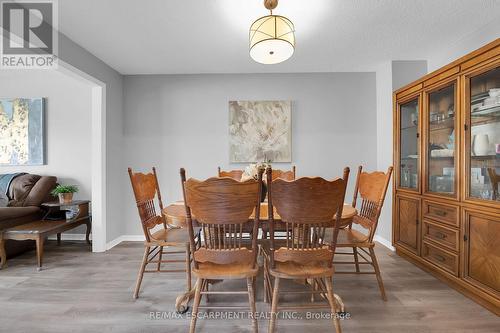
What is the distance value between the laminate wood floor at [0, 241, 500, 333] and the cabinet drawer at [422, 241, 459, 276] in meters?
0.17

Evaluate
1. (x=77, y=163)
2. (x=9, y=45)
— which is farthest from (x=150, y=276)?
(x=9, y=45)

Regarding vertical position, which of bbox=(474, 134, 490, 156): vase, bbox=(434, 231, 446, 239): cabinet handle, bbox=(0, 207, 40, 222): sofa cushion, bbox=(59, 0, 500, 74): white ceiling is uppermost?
bbox=(59, 0, 500, 74): white ceiling

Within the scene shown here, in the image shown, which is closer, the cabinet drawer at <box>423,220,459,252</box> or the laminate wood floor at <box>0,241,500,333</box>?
the laminate wood floor at <box>0,241,500,333</box>

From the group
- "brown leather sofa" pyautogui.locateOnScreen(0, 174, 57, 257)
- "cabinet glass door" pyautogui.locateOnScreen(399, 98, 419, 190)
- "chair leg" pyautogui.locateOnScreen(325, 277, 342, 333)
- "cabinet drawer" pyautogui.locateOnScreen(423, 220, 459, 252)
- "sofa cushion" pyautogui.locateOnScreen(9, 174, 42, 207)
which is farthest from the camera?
"sofa cushion" pyautogui.locateOnScreen(9, 174, 42, 207)

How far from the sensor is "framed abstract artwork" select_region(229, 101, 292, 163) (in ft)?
11.9

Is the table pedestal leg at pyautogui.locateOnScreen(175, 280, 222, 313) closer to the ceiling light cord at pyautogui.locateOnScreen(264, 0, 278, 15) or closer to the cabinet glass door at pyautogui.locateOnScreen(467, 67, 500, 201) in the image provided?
the ceiling light cord at pyautogui.locateOnScreen(264, 0, 278, 15)

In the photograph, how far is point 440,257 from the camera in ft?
7.72

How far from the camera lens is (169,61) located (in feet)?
10.6

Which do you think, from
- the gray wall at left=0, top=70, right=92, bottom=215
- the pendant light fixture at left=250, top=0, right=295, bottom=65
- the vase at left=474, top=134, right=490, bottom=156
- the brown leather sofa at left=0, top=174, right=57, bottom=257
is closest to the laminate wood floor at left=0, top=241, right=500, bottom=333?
the brown leather sofa at left=0, top=174, right=57, bottom=257

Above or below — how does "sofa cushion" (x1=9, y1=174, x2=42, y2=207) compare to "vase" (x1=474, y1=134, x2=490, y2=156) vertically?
below

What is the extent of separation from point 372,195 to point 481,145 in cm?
94

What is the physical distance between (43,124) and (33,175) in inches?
30.6

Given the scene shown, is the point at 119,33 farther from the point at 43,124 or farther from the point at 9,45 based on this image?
the point at 43,124

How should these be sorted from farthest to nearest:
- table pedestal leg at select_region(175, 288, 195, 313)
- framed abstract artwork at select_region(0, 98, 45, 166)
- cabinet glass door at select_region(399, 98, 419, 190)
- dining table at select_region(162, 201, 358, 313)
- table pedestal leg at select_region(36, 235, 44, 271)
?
framed abstract artwork at select_region(0, 98, 45, 166) → cabinet glass door at select_region(399, 98, 419, 190) → table pedestal leg at select_region(36, 235, 44, 271) → table pedestal leg at select_region(175, 288, 195, 313) → dining table at select_region(162, 201, 358, 313)
